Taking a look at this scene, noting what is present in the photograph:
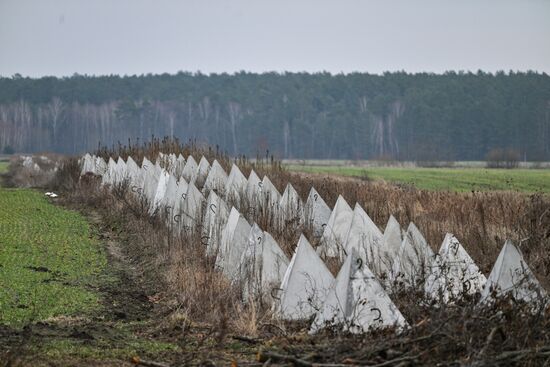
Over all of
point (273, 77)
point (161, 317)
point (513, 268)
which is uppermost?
point (273, 77)

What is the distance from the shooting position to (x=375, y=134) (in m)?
125

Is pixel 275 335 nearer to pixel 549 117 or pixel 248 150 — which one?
pixel 549 117

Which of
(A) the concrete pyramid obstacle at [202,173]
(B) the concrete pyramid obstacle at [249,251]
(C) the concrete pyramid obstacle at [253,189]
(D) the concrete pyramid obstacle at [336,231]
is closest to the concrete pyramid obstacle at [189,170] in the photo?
(A) the concrete pyramid obstacle at [202,173]

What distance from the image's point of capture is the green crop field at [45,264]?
1330 centimetres

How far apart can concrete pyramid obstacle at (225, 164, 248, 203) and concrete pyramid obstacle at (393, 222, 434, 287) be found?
25.7 feet

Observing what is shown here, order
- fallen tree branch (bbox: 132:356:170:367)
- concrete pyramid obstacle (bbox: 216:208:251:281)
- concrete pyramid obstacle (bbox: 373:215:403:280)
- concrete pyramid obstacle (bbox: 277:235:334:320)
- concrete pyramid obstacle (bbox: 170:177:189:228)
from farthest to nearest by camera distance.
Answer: concrete pyramid obstacle (bbox: 170:177:189:228)
concrete pyramid obstacle (bbox: 216:208:251:281)
concrete pyramid obstacle (bbox: 373:215:403:280)
concrete pyramid obstacle (bbox: 277:235:334:320)
fallen tree branch (bbox: 132:356:170:367)

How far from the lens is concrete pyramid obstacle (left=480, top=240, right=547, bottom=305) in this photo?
1032 cm

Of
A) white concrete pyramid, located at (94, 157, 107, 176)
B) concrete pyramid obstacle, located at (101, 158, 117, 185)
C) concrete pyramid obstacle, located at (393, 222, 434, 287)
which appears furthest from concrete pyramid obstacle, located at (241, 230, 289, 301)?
white concrete pyramid, located at (94, 157, 107, 176)

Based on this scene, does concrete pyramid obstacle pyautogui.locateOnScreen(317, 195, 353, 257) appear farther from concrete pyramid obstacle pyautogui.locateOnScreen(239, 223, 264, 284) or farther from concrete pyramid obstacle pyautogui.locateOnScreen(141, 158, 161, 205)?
concrete pyramid obstacle pyautogui.locateOnScreen(141, 158, 161, 205)

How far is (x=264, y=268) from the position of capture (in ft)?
41.6

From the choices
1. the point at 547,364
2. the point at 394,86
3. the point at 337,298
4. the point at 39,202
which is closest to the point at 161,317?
the point at 337,298

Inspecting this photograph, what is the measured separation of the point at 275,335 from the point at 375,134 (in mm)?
114785

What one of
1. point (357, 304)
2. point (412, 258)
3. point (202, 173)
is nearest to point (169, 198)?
point (202, 173)

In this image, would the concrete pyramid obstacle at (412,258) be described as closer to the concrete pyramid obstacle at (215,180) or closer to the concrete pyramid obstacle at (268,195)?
the concrete pyramid obstacle at (268,195)
